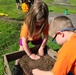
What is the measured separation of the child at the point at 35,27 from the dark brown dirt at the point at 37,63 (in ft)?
0.28

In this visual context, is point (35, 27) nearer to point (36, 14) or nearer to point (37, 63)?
point (36, 14)

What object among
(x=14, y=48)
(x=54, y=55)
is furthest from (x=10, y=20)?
(x=54, y=55)

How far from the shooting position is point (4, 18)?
28.0 feet

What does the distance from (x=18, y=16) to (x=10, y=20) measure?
698 mm

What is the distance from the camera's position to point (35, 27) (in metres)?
4.15

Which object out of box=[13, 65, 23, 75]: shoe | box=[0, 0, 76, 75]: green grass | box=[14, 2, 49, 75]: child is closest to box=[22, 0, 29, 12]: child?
box=[0, 0, 76, 75]: green grass

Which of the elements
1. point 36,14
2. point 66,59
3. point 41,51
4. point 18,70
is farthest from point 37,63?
point 66,59

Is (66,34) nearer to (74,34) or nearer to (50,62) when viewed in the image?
(74,34)

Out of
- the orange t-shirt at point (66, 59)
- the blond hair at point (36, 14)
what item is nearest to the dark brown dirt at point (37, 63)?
the blond hair at point (36, 14)

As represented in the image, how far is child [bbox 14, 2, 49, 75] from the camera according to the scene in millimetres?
3904

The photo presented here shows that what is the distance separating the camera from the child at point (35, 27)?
3904 millimetres

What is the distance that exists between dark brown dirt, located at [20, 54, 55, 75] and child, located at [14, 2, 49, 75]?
85 millimetres

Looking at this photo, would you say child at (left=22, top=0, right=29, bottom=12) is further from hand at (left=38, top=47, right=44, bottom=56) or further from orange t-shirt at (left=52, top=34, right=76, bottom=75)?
orange t-shirt at (left=52, top=34, right=76, bottom=75)

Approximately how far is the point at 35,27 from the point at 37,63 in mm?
699
